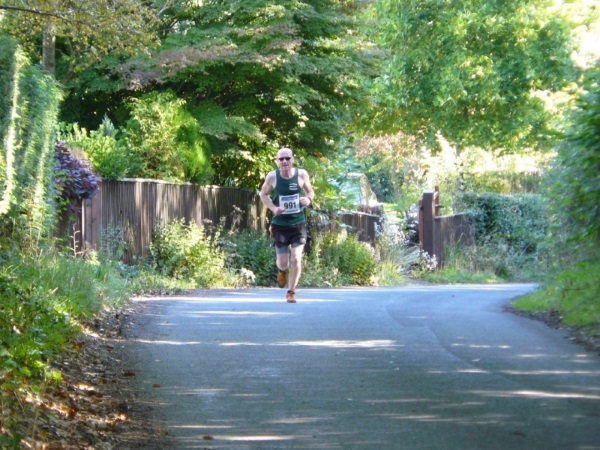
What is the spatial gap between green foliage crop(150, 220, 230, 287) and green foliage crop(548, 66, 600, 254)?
884cm

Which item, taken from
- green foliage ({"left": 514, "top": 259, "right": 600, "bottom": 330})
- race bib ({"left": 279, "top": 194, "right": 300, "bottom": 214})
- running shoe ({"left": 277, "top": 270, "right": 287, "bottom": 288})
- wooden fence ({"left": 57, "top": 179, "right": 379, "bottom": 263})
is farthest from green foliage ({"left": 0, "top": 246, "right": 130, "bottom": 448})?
green foliage ({"left": 514, "top": 259, "right": 600, "bottom": 330})

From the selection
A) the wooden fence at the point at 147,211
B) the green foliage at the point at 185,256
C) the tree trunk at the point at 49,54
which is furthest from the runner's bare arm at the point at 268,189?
the tree trunk at the point at 49,54

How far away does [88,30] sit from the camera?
1208cm

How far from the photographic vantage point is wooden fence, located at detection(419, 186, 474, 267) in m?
31.2

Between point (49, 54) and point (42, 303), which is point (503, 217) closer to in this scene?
point (49, 54)

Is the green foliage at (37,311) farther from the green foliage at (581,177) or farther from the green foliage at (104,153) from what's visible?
the green foliage at (581,177)

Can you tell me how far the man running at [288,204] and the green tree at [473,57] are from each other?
45.2 ft

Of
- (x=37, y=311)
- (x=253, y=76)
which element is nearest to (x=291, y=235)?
(x=37, y=311)

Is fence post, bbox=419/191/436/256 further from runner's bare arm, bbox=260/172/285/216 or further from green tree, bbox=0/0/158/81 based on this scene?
green tree, bbox=0/0/158/81

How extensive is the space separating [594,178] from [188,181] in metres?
12.5

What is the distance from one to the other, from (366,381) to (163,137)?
44.9 ft

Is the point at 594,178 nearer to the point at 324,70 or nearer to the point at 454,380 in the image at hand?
the point at 454,380

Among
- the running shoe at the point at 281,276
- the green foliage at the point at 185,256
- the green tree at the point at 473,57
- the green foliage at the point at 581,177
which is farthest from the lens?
the green tree at the point at 473,57

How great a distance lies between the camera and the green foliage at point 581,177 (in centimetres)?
1032
